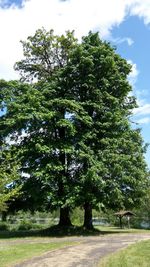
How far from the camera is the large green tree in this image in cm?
3234

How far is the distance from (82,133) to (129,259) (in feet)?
59.8

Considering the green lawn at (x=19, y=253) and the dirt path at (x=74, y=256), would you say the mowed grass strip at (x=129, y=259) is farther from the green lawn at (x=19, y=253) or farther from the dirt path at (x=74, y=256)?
the green lawn at (x=19, y=253)

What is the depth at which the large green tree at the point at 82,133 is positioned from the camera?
32.3m

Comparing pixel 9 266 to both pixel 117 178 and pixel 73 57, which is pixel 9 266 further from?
pixel 73 57

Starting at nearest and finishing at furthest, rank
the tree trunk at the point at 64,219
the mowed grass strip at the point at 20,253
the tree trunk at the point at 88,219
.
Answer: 1. the mowed grass strip at the point at 20,253
2. the tree trunk at the point at 64,219
3. the tree trunk at the point at 88,219

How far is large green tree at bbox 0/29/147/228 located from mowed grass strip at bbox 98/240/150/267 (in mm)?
12148

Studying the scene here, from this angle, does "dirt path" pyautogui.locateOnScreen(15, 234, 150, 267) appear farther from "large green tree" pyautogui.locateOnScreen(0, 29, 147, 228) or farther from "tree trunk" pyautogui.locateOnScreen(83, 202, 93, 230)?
"tree trunk" pyautogui.locateOnScreen(83, 202, 93, 230)

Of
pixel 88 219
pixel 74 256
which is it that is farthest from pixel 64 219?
pixel 74 256

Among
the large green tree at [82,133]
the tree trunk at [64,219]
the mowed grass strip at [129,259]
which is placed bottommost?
the mowed grass strip at [129,259]

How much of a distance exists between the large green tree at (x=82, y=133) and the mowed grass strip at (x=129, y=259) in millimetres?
12148

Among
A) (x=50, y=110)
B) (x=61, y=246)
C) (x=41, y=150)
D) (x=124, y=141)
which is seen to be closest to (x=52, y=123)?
(x=50, y=110)

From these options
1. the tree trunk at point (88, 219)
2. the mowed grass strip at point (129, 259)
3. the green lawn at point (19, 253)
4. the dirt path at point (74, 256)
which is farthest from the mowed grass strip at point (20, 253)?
the tree trunk at point (88, 219)

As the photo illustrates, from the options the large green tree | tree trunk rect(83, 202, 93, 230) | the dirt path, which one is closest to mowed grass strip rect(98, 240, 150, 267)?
the dirt path

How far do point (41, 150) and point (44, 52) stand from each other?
13.4m
